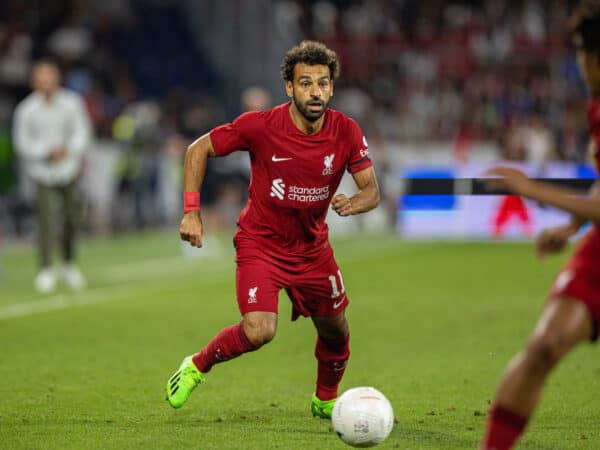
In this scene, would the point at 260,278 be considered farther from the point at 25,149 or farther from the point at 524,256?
the point at 524,256

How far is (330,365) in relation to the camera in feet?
21.8

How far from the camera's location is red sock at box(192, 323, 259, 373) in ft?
20.6

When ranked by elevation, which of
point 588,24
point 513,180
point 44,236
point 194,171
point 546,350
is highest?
point 588,24

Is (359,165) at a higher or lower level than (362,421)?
higher

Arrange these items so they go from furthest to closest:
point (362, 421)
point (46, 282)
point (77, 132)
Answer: point (77, 132)
point (46, 282)
point (362, 421)

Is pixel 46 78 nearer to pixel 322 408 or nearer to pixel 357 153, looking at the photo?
pixel 357 153

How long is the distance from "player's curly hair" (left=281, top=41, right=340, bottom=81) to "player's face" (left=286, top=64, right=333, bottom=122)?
0.03 meters

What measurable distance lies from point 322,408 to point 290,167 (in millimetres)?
1339

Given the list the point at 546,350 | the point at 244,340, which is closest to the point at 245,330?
the point at 244,340

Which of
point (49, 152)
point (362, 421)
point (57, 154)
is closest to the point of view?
point (362, 421)

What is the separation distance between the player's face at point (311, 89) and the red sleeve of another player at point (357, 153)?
240 mm

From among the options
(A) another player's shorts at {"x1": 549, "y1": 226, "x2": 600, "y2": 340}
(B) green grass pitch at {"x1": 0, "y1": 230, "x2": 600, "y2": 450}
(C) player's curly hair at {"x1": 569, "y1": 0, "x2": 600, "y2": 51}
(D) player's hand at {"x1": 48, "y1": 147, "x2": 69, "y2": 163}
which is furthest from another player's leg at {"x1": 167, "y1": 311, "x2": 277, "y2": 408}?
(D) player's hand at {"x1": 48, "y1": 147, "x2": 69, "y2": 163}

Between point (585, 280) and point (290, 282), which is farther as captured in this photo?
point (290, 282)

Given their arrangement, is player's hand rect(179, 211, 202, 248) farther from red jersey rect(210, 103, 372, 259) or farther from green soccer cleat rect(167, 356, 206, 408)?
green soccer cleat rect(167, 356, 206, 408)
